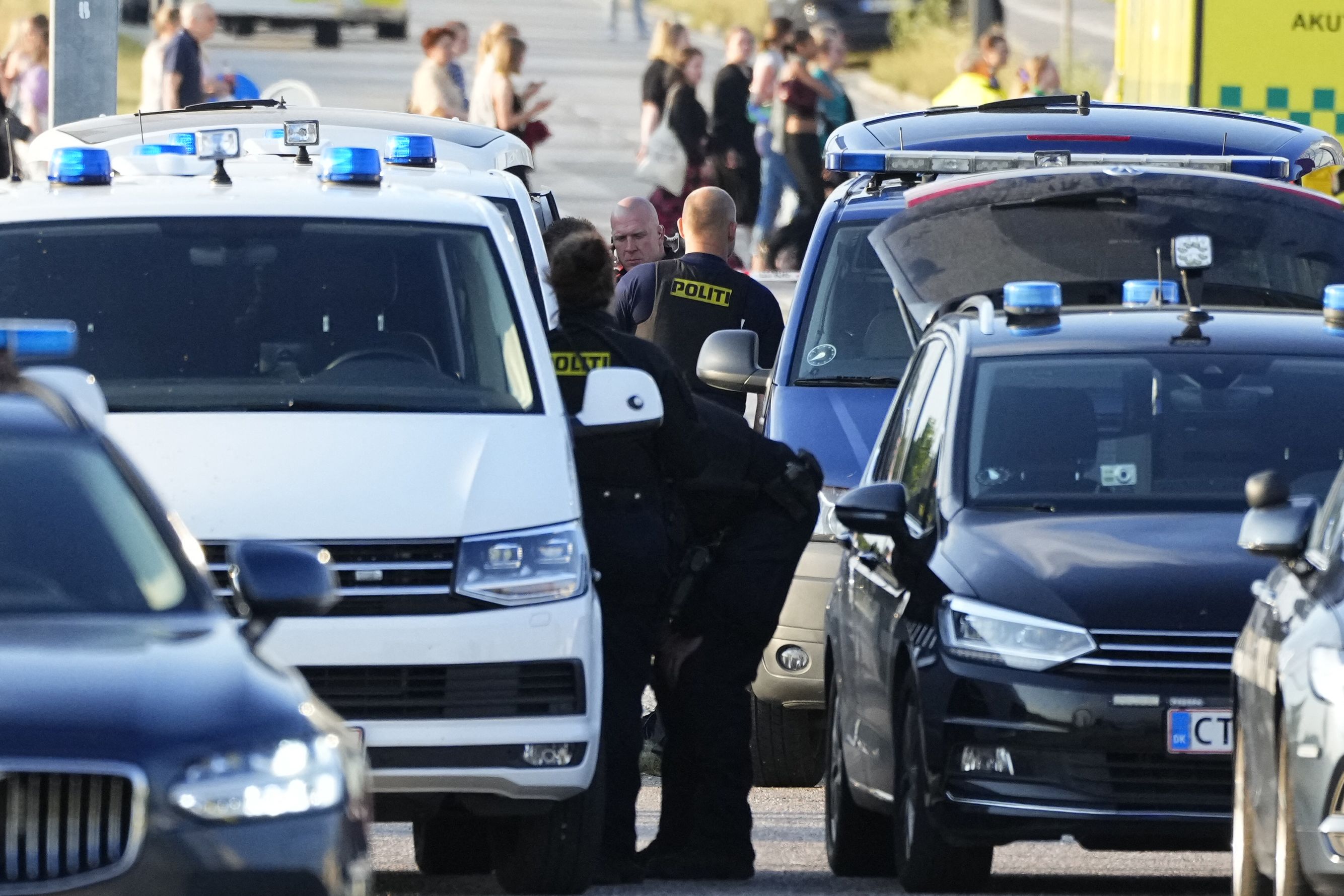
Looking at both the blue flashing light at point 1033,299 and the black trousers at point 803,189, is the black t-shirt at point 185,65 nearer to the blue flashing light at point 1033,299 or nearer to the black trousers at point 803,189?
the black trousers at point 803,189

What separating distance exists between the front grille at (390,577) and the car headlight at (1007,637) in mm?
1171

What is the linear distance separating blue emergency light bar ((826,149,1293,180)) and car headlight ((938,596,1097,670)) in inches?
141

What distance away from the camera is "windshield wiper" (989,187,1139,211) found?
10281 millimetres

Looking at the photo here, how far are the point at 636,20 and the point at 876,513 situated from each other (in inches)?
1677

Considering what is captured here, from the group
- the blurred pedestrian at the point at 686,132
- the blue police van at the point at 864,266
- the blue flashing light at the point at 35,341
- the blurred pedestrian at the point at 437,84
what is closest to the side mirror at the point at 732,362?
the blue police van at the point at 864,266

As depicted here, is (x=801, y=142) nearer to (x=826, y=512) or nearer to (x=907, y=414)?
(x=826, y=512)

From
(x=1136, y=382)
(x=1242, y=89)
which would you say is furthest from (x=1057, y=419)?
(x=1242, y=89)

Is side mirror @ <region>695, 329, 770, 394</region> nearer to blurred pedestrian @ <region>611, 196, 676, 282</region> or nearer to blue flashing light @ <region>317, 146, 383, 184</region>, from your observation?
blurred pedestrian @ <region>611, 196, 676, 282</region>

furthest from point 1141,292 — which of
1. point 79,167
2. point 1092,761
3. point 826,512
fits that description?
point 79,167

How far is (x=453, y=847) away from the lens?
932cm

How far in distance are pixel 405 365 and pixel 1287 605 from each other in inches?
103

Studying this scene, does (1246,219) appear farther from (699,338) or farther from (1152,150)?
(699,338)

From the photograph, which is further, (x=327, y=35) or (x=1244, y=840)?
(x=327, y=35)

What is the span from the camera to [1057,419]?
28.2 feet
